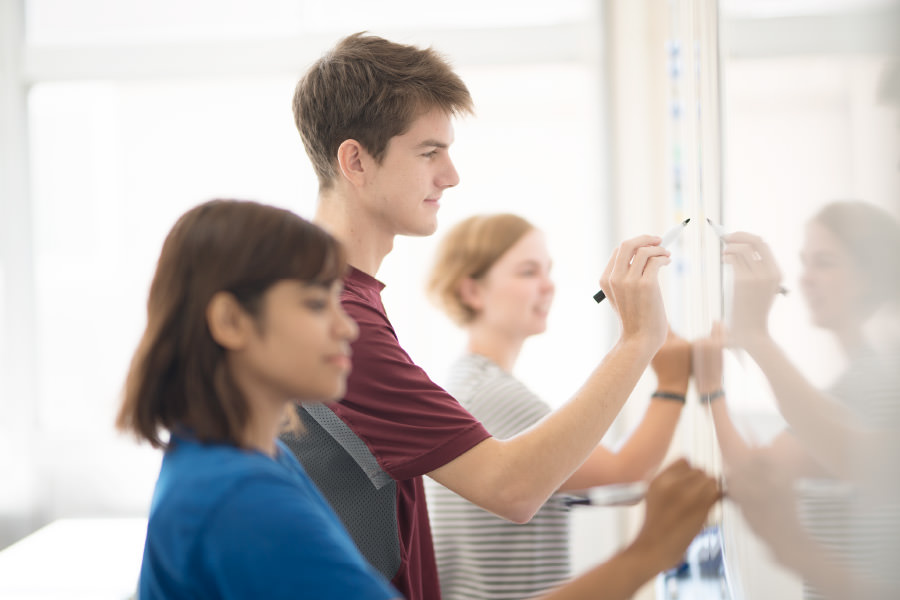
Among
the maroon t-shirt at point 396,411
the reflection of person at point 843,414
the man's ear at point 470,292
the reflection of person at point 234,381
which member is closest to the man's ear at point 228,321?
the reflection of person at point 234,381

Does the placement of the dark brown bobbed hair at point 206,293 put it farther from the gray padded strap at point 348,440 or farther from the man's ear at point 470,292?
the man's ear at point 470,292

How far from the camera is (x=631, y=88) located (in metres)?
2.46

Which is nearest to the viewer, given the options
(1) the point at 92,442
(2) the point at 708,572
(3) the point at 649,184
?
(2) the point at 708,572

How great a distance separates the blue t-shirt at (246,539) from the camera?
54 cm

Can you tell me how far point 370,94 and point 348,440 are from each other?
403mm

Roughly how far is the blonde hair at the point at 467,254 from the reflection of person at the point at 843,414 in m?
1.02

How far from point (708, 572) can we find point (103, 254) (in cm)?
210

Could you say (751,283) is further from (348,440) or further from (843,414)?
(348,440)

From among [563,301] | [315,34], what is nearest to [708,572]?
[563,301]

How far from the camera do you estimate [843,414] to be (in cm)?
37

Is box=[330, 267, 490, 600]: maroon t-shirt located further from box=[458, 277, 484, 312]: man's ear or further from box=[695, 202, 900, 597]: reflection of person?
box=[458, 277, 484, 312]: man's ear

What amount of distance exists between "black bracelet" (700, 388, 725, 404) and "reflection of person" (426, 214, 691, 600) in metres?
0.09

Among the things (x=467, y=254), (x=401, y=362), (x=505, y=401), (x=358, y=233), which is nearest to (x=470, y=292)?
(x=467, y=254)

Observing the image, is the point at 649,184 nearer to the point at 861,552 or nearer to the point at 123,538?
the point at 123,538
